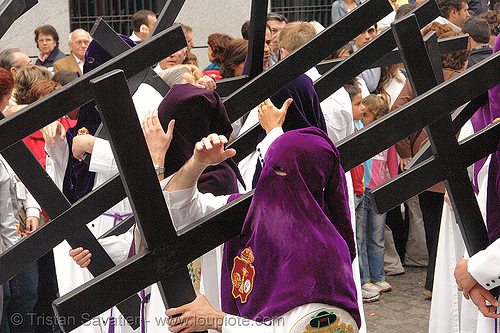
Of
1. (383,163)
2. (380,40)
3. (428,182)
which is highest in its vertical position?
(380,40)

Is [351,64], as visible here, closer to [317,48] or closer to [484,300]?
[317,48]

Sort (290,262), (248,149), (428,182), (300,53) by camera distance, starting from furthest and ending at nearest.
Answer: (248,149) → (300,53) → (428,182) → (290,262)

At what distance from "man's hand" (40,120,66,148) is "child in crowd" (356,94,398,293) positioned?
2543 mm

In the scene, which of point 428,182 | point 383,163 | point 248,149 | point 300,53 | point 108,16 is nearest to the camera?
point 428,182

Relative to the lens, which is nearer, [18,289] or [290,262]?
[290,262]

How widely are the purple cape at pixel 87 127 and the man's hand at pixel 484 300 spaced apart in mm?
1973

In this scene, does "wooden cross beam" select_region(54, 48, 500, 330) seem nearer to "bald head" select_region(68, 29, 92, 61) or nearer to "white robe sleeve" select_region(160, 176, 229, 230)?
"white robe sleeve" select_region(160, 176, 229, 230)

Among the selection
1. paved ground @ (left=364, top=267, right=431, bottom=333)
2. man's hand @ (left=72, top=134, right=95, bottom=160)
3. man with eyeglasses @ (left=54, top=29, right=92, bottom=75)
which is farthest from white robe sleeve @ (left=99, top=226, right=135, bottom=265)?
man with eyeglasses @ (left=54, top=29, right=92, bottom=75)

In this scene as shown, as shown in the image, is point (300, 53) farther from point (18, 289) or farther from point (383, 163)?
point (383, 163)

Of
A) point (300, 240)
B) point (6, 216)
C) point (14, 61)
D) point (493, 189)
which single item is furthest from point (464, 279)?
point (14, 61)

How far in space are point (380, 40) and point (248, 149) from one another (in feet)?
2.45

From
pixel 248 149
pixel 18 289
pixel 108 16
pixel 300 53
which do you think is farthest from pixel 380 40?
pixel 108 16

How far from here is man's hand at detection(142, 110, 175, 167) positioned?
2.14 metres

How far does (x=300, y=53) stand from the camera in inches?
101
